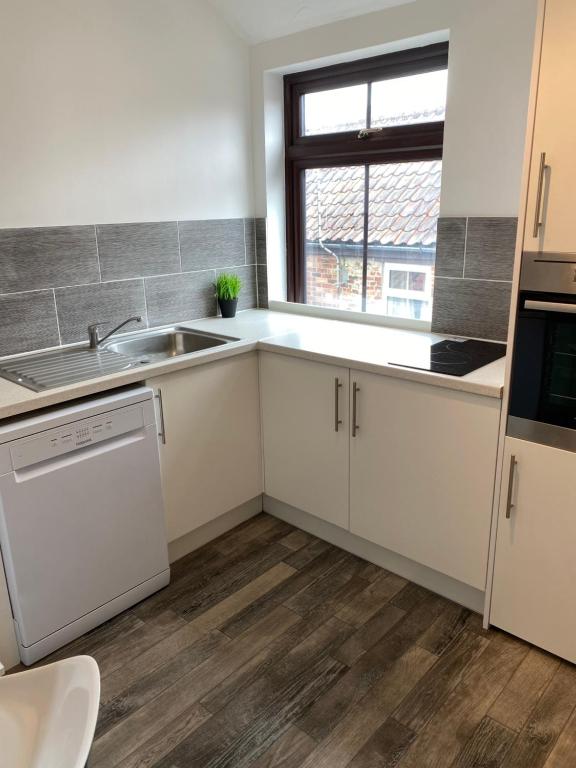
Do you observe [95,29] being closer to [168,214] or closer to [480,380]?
[168,214]

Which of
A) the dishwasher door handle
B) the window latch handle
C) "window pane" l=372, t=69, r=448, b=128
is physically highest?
"window pane" l=372, t=69, r=448, b=128

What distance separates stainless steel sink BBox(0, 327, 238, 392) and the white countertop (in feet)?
0.21

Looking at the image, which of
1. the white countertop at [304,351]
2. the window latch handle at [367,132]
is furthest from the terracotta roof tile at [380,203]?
the white countertop at [304,351]

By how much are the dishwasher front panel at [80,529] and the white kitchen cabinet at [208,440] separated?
17 centimetres

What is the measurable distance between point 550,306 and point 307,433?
1.19m

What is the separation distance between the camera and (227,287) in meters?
3.19

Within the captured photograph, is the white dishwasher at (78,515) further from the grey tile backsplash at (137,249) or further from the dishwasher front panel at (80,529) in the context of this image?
the grey tile backsplash at (137,249)

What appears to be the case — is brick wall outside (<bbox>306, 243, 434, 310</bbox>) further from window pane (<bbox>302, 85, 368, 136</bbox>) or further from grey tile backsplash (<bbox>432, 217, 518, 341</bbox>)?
window pane (<bbox>302, 85, 368, 136</bbox>)

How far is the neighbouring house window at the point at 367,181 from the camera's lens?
2.75m

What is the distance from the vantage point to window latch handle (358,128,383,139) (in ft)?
9.48

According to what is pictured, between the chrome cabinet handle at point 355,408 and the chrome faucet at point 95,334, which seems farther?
the chrome faucet at point 95,334

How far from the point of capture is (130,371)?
2.23 meters

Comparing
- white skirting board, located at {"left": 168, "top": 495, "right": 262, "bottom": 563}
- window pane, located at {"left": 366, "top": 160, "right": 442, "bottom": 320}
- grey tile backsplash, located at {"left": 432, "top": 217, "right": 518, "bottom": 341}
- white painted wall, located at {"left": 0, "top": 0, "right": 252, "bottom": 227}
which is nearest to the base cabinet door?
grey tile backsplash, located at {"left": 432, "top": 217, "right": 518, "bottom": 341}

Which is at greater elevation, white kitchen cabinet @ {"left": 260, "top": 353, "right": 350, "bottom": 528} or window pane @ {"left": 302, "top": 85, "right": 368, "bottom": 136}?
window pane @ {"left": 302, "top": 85, "right": 368, "bottom": 136}
